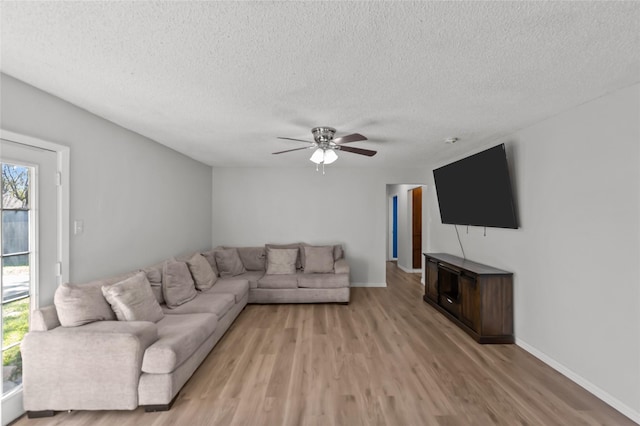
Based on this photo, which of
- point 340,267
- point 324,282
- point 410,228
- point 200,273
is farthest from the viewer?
point 410,228

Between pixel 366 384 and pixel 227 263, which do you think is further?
pixel 227 263

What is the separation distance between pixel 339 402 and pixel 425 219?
4499mm

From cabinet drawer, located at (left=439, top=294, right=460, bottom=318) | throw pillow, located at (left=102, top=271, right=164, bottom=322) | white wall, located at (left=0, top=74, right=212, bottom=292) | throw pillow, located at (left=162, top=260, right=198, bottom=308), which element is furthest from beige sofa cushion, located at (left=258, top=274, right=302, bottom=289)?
cabinet drawer, located at (left=439, top=294, right=460, bottom=318)

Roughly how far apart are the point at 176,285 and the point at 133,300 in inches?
33.3

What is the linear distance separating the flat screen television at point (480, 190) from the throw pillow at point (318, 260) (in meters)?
2.14

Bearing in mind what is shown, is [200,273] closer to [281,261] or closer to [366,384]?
[281,261]

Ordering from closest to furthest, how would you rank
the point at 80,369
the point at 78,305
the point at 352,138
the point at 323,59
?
the point at 323,59 < the point at 80,369 < the point at 78,305 < the point at 352,138

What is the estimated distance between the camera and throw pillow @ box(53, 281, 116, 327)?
6.93 ft

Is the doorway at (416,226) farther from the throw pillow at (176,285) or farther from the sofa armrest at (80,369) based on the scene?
the sofa armrest at (80,369)

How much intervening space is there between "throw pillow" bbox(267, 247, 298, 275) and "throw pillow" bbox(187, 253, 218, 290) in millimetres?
1133

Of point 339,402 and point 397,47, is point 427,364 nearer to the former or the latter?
point 339,402

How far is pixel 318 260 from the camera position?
5.02 m

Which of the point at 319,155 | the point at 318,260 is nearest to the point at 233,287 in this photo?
the point at 318,260

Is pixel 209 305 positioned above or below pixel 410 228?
below
